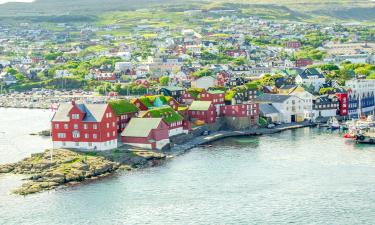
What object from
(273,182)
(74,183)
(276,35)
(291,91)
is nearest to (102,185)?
(74,183)

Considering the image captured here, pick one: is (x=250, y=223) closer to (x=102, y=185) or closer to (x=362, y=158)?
(x=102, y=185)

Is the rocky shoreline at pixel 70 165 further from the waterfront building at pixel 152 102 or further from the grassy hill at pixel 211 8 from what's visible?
the grassy hill at pixel 211 8

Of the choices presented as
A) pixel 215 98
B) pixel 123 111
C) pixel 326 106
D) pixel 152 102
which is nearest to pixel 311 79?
pixel 326 106

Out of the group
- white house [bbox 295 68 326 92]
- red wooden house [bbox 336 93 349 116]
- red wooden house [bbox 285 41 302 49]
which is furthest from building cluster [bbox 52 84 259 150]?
red wooden house [bbox 285 41 302 49]

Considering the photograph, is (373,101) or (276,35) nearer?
(373,101)

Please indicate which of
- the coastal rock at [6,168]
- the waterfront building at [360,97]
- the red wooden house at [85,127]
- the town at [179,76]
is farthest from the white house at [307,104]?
the coastal rock at [6,168]

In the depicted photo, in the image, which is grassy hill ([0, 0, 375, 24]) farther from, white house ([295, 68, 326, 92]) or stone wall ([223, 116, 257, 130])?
stone wall ([223, 116, 257, 130])

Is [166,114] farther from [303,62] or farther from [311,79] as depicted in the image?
[303,62]
